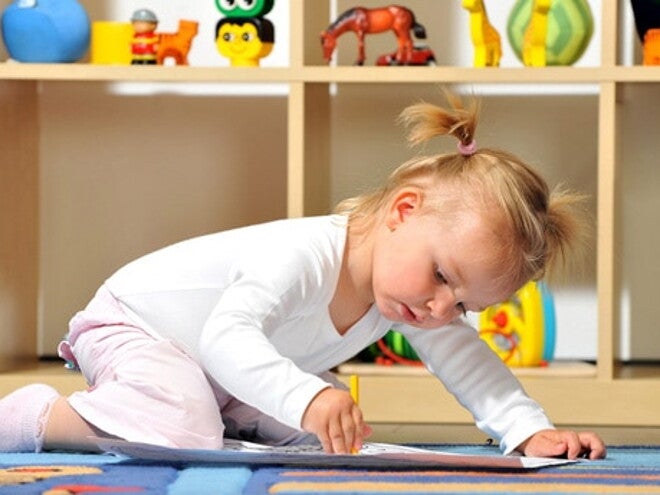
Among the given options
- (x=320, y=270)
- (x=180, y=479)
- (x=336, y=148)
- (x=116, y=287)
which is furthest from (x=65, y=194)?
(x=180, y=479)

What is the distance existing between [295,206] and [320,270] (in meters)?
0.57

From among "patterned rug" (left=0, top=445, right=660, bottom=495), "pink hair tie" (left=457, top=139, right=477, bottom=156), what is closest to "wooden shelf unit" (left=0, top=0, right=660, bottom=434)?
"pink hair tie" (left=457, top=139, right=477, bottom=156)

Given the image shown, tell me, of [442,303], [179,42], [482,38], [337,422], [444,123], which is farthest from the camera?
[179,42]

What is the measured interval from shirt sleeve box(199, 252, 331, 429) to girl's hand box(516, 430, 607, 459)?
0.25 m

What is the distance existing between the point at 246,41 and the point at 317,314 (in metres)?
0.78

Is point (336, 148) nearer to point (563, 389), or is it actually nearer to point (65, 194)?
point (65, 194)

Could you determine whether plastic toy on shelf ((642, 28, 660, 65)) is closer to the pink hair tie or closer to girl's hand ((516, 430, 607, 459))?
the pink hair tie

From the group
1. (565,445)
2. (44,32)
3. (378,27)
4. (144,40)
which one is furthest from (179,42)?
(565,445)

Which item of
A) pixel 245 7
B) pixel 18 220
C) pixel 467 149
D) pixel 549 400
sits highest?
pixel 245 7

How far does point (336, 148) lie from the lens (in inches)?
92.7

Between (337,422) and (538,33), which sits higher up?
(538,33)

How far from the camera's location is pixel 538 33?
79.4 inches

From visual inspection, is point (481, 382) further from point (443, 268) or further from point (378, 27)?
point (378, 27)

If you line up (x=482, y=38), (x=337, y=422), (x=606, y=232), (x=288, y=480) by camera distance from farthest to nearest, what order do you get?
(x=482, y=38) < (x=606, y=232) < (x=337, y=422) < (x=288, y=480)
